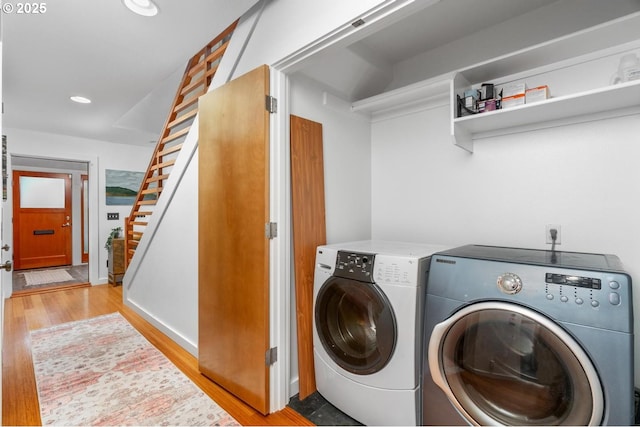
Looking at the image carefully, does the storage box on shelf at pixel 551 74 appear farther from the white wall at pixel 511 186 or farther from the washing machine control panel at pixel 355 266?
the washing machine control panel at pixel 355 266

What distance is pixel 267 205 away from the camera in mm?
1722

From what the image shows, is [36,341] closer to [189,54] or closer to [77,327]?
Answer: [77,327]

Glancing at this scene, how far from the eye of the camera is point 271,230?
5.69 ft

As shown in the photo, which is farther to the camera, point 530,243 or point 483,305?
point 530,243

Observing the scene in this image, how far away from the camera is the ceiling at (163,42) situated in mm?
1782

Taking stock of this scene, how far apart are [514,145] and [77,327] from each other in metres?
4.02

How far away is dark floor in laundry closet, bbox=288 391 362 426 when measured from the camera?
5.49 feet

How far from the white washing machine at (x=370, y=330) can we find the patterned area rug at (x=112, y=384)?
0.64 meters

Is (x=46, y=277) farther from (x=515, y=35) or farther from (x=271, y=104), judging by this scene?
(x=515, y=35)

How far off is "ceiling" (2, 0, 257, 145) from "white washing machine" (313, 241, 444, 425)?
1652mm

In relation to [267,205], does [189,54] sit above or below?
above

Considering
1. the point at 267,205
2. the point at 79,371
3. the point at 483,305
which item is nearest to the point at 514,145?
the point at 483,305

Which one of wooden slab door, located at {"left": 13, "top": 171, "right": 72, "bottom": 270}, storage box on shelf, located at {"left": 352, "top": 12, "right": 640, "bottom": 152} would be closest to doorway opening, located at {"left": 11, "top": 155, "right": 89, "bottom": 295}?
wooden slab door, located at {"left": 13, "top": 171, "right": 72, "bottom": 270}

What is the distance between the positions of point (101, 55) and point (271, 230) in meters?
1.96
